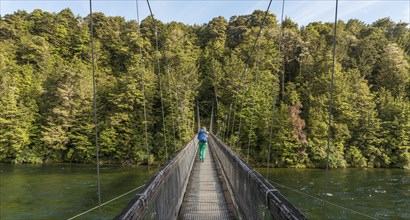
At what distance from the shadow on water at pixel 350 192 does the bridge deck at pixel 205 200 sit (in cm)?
580

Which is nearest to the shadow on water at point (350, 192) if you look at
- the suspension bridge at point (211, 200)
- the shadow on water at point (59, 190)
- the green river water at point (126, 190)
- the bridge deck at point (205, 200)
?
the green river water at point (126, 190)

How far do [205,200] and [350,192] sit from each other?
17365 millimetres

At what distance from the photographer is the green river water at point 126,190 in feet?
48.3

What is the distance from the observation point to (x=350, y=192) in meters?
19.1

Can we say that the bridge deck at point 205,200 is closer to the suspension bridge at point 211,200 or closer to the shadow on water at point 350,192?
the suspension bridge at point 211,200

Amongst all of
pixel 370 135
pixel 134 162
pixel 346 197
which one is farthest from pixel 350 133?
pixel 134 162

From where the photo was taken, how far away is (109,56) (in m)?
52.3

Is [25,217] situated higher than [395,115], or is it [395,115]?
[395,115]

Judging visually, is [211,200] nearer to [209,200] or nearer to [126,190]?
[209,200]

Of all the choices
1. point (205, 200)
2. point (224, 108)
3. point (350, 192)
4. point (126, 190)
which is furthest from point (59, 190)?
point (224, 108)

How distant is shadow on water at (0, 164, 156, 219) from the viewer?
47.5 feet

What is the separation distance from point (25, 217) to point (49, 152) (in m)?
20.6

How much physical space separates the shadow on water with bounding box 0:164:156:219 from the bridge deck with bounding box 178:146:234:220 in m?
8.75

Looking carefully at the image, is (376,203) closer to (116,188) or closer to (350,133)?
(116,188)
